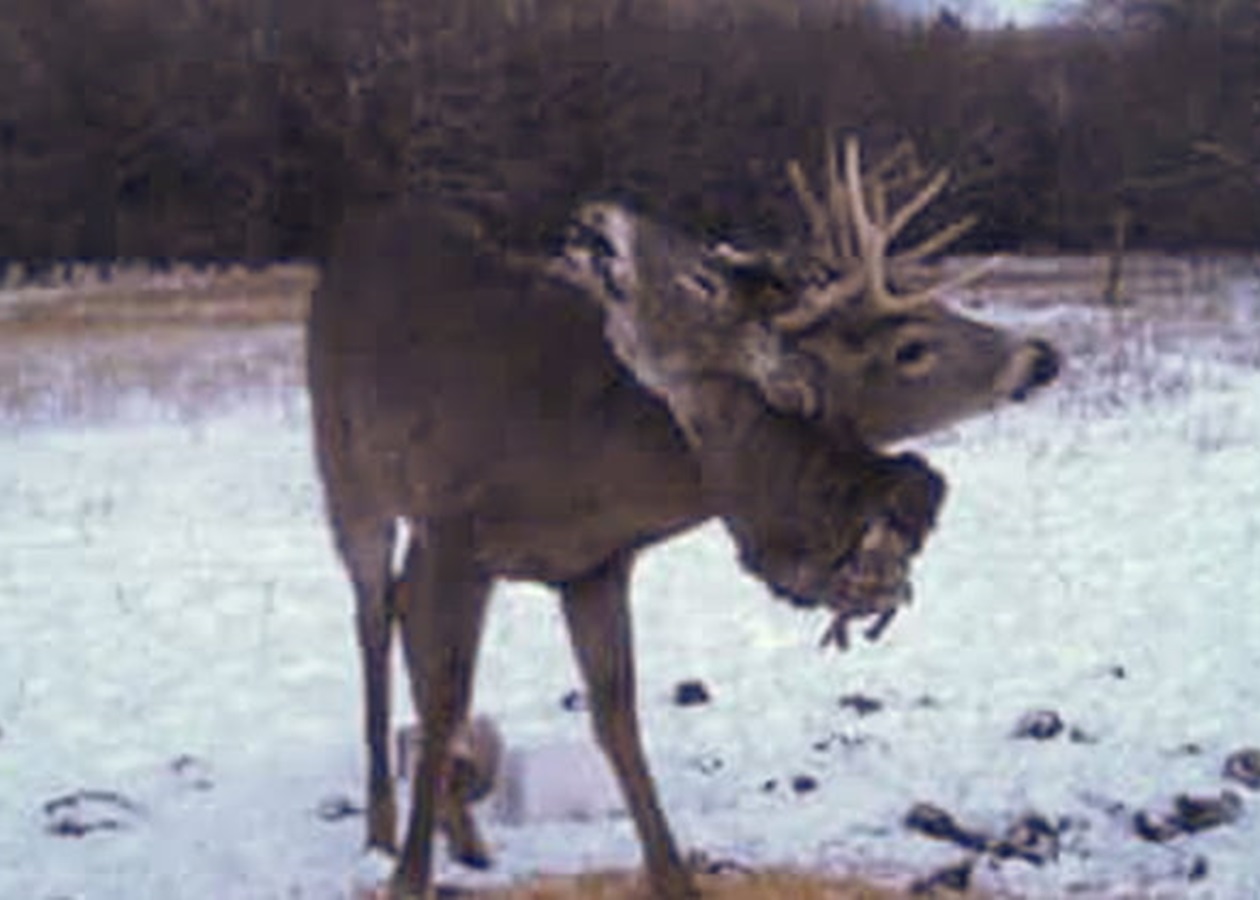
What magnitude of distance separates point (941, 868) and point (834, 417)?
1.93 meters

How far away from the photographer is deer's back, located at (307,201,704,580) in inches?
146

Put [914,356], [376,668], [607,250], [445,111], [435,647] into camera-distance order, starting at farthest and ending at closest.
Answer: [445,111]
[376,668]
[435,647]
[607,250]
[914,356]

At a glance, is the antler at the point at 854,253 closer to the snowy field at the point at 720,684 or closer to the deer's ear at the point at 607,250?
the deer's ear at the point at 607,250

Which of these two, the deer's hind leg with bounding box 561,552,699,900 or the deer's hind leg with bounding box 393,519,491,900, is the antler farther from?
the deer's hind leg with bounding box 561,552,699,900

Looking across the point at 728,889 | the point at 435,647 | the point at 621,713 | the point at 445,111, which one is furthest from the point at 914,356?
the point at 445,111

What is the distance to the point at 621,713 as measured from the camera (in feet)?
14.8

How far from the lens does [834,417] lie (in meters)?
3.28

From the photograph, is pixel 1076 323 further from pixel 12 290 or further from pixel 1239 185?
pixel 12 290

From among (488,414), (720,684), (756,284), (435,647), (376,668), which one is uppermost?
(756,284)

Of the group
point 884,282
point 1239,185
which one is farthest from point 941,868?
point 1239,185

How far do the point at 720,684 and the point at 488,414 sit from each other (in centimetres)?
289

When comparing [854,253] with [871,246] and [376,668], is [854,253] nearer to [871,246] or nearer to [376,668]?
[871,246]

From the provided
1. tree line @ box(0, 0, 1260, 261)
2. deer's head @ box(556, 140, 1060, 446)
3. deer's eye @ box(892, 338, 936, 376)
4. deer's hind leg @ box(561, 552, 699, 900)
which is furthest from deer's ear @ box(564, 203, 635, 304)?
tree line @ box(0, 0, 1260, 261)

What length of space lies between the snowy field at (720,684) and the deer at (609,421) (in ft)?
2.33
